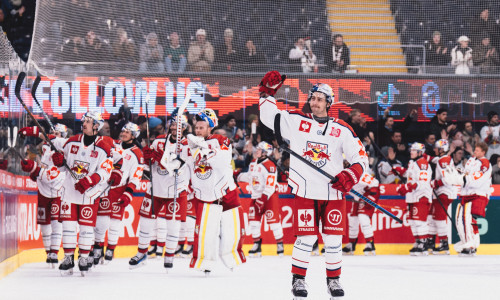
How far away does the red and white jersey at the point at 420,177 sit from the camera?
12625 mm

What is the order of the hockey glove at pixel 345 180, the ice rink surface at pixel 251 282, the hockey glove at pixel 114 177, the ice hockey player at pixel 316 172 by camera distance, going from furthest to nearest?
the hockey glove at pixel 114 177 → the ice rink surface at pixel 251 282 → the ice hockey player at pixel 316 172 → the hockey glove at pixel 345 180

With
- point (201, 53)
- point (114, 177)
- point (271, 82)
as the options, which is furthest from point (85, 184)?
point (201, 53)

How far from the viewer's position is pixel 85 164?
832 centimetres

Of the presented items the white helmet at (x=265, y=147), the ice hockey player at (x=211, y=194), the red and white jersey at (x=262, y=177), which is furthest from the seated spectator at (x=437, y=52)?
the ice hockey player at (x=211, y=194)

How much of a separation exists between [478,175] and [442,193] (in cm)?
90

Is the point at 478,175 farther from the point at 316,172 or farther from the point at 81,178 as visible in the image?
the point at 316,172

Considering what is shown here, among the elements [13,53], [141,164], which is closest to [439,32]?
[141,164]

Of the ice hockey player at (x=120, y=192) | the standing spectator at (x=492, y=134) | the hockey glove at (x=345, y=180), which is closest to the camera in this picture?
the hockey glove at (x=345, y=180)

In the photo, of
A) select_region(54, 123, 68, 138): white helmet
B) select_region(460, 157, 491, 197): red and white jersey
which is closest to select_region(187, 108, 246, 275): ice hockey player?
select_region(54, 123, 68, 138): white helmet

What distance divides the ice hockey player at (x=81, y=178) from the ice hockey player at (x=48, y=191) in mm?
949

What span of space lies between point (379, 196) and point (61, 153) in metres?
6.13

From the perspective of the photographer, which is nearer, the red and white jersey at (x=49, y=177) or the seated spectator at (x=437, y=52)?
the red and white jersey at (x=49, y=177)

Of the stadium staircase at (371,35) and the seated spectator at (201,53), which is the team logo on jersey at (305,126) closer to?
the seated spectator at (201,53)

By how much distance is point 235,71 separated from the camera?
12609 mm
